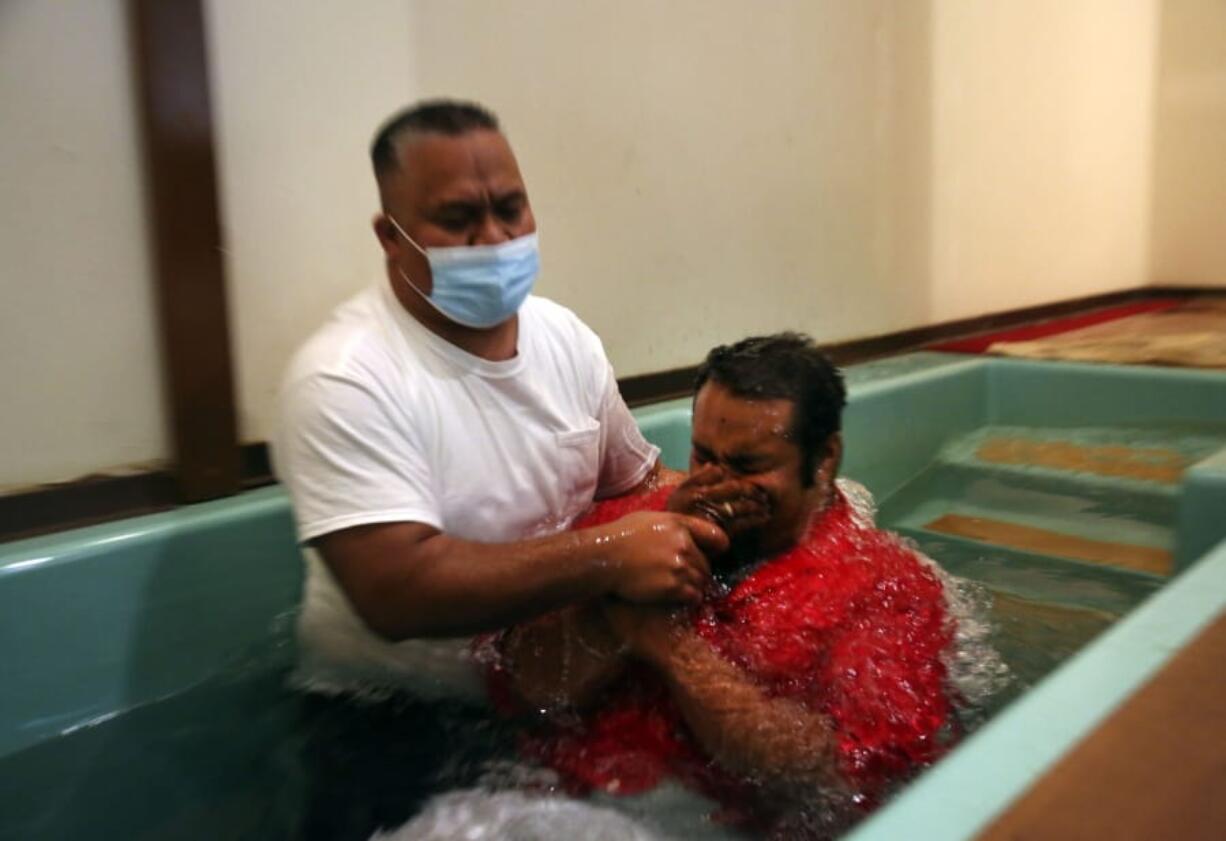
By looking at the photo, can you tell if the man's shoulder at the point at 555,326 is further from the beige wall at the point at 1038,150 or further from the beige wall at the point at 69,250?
the beige wall at the point at 1038,150

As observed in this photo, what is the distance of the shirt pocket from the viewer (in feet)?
4.11

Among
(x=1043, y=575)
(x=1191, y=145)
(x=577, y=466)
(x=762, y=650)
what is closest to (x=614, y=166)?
(x=577, y=466)

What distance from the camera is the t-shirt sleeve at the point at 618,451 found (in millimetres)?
1363

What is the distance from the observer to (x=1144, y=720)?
0.67 m

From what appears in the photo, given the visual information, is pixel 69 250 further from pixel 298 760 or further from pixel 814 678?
pixel 814 678

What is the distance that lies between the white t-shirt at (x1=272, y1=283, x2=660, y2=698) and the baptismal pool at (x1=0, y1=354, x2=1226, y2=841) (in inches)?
3.2

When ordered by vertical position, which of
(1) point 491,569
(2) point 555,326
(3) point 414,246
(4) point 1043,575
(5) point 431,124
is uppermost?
(5) point 431,124

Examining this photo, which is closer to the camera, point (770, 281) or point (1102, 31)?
point (770, 281)

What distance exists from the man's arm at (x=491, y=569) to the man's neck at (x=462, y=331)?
10.6 inches

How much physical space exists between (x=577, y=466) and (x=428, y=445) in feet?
0.78

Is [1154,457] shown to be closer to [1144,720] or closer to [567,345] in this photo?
[567,345]

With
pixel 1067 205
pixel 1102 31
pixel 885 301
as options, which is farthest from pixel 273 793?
pixel 1102 31

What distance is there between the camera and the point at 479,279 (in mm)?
1102

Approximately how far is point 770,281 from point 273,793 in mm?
1607
